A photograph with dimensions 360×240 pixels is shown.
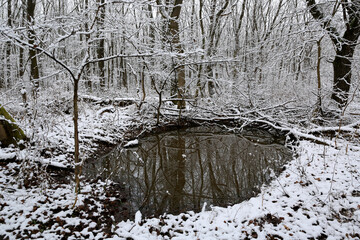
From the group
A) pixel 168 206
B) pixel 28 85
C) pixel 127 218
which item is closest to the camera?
pixel 127 218

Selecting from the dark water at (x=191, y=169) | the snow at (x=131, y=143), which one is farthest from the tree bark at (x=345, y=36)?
the snow at (x=131, y=143)

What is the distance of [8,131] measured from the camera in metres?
4.47

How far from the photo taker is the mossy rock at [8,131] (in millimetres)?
4355

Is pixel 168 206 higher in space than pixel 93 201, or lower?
lower

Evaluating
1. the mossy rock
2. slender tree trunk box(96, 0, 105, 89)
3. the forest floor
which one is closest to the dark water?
the forest floor

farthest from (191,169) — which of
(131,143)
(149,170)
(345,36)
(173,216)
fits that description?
(345,36)

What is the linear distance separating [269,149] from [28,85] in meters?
6.89

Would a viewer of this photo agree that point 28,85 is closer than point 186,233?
No

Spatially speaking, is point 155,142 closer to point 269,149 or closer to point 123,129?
point 123,129

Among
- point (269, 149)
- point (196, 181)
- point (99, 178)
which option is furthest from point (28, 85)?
point (269, 149)

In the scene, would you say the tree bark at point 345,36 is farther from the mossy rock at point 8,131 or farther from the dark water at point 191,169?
the mossy rock at point 8,131

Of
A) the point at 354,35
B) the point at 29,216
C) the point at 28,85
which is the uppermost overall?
the point at 354,35

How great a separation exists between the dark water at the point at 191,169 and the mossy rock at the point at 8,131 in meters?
1.65

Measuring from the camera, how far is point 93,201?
349 centimetres
